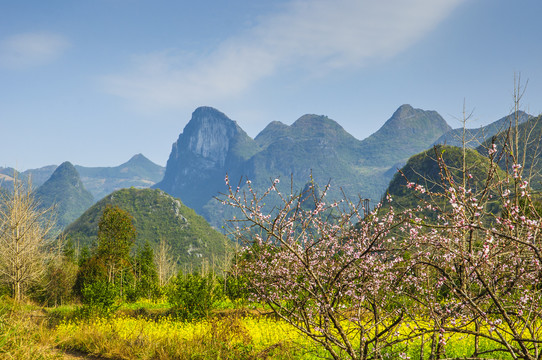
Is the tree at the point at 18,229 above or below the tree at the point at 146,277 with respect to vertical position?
above

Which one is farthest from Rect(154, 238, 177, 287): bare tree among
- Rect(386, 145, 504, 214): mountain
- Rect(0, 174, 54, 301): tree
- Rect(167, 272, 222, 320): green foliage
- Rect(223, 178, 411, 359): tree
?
Rect(223, 178, 411, 359): tree

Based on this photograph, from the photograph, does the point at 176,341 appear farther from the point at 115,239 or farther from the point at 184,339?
the point at 115,239

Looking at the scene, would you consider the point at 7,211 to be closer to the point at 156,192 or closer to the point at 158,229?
the point at 158,229

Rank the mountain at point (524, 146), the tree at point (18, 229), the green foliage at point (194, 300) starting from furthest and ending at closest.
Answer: the tree at point (18, 229)
the green foliage at point (194, 300)
the mountain at point (524, 146)

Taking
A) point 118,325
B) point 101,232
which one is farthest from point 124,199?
point 118,325

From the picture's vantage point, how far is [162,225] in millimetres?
116688

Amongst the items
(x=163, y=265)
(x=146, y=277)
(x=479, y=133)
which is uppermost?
(x=479, y=133)

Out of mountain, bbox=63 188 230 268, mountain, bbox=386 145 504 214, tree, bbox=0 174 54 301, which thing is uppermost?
mountain, bbox=386 145 504 214

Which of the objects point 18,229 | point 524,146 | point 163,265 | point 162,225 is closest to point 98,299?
point 18,229

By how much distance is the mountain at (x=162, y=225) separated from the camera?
10179 cm

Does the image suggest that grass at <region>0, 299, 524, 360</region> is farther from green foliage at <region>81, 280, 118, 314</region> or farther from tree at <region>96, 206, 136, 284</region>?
tree at <region>96, 206, 136, 284</region>

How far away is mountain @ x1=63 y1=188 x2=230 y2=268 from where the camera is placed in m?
102

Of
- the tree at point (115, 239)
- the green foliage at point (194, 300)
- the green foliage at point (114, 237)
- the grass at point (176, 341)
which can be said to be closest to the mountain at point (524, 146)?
the grass at point (176, 341)

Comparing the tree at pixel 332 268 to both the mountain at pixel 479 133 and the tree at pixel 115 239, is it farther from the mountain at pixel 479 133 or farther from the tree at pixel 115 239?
the tree at pixel 115 239
